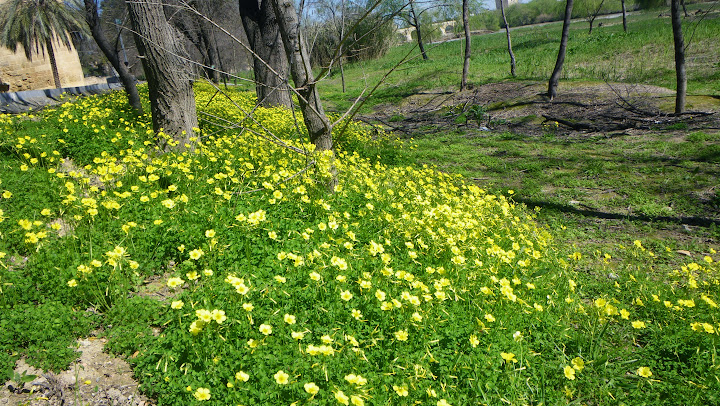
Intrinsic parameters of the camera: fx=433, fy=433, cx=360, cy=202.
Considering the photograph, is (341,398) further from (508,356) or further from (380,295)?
(508,356)

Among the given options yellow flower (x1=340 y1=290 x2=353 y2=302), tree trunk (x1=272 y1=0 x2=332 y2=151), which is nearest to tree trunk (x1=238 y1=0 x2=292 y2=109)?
tree trunk (x1=272 y1=0 x2=332 y2=151)

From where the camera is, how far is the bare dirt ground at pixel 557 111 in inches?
350

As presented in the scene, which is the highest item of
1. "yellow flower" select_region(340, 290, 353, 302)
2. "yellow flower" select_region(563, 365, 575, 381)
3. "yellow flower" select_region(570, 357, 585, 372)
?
"yellow flower" select_region(340, 290, 353, 302)

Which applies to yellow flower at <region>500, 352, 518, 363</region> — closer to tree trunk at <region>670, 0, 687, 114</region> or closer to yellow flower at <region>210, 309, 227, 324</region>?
yellow flower at <region>210, 309, 227, 324</region>

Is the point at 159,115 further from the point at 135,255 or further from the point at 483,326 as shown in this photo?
the point at 483,326

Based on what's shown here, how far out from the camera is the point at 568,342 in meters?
2.88

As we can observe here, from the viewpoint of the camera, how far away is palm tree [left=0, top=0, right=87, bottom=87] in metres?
20.9

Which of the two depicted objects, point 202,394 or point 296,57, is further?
point 296,57

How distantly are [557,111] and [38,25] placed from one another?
24.7 metres

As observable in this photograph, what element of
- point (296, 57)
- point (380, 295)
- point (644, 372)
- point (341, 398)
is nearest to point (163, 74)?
point (296, 57)

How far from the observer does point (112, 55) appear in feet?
27.5

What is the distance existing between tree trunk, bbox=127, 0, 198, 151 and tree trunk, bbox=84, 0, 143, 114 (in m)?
2.59

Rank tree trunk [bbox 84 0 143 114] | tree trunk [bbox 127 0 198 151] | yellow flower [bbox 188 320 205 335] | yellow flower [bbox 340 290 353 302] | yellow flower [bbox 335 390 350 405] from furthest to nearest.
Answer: tree trunk [bbox 84 0 143 114], tree trunk [bbox 127 0 198 151], yellow flower [bbox 340 290 353 302], yellow flower [bbox 188 320 205 335], yellow flower [bbox 335 390 350 405]

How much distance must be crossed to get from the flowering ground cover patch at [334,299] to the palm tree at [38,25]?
895 inches
